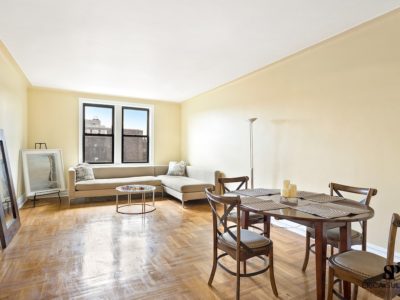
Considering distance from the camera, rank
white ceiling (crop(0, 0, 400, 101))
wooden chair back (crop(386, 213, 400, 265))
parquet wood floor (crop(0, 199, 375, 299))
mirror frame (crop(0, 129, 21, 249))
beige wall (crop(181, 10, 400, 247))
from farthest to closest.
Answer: mirror frame (crop(0, 129, 21, 249))
beige wall (crop(181, 10, 400, 247))
white ceiling (crop(0, 0, 400, 101))
parquet wood floor (crop(0, 199, 375, 299))
wooden chair back (crop(386, 213, 400, 265))

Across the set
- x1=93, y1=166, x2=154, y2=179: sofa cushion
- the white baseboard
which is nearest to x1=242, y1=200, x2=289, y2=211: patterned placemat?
the white baseboard

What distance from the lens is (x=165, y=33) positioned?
273 cm

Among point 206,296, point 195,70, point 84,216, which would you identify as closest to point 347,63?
point 195,70

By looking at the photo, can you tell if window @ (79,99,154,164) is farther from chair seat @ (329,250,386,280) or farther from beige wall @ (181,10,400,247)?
chair seat @ (329,250,386,280)

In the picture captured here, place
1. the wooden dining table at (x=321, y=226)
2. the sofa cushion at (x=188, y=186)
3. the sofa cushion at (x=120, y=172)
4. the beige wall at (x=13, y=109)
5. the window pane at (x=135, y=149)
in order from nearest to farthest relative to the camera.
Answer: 1. the wooden dining table at (x=321, y=226)
2. the beige wall at (x=13, y=109)
3. the sofa cushion at (x=188, y=186)
4. the sofa cushion at (x=120, y=172)
5. the window pane at (x=135, y=149)

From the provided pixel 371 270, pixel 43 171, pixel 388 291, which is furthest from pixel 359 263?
pixel 43 171

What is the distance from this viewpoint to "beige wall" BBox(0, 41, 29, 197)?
11.4 feet

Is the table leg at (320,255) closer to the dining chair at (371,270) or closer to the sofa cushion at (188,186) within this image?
the dining chair at (371,270)

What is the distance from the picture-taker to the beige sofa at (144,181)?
468 centimetres

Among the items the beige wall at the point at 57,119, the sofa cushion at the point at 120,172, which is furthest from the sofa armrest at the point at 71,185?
the beige wall at the point at 57,119

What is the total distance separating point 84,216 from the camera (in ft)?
13.1

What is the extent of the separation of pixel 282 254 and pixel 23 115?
203 inches

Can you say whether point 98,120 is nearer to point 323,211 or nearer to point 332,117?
point 332,117

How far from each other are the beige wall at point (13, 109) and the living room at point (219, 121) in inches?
1.2
